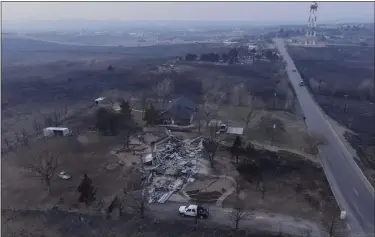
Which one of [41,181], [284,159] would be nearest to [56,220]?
[41,181]

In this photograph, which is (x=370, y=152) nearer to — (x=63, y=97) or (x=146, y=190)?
(x=146, y=190)

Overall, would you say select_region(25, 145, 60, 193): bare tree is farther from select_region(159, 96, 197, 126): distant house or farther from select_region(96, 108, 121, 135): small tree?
select_region(159, 96, 197, 126): distant house

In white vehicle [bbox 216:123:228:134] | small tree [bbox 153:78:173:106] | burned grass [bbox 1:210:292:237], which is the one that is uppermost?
small tree [bbox 153:78:173:106]

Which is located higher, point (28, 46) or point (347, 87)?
point (28, 46)

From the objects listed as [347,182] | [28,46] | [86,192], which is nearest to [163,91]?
[86,192]

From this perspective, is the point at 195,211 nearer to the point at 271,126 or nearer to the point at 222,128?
the point at 222,128

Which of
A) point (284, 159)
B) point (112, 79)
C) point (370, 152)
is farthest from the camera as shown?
point (112, 79)

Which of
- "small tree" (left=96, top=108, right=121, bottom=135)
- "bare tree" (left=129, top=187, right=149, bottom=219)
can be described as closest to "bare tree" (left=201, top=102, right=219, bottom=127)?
"small tree" (left=96, top=108, right=121, bottom=135)

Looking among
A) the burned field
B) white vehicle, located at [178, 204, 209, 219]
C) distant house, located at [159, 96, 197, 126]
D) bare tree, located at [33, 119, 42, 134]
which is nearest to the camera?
white vehicle, located at [178, 204, 209, 219]
